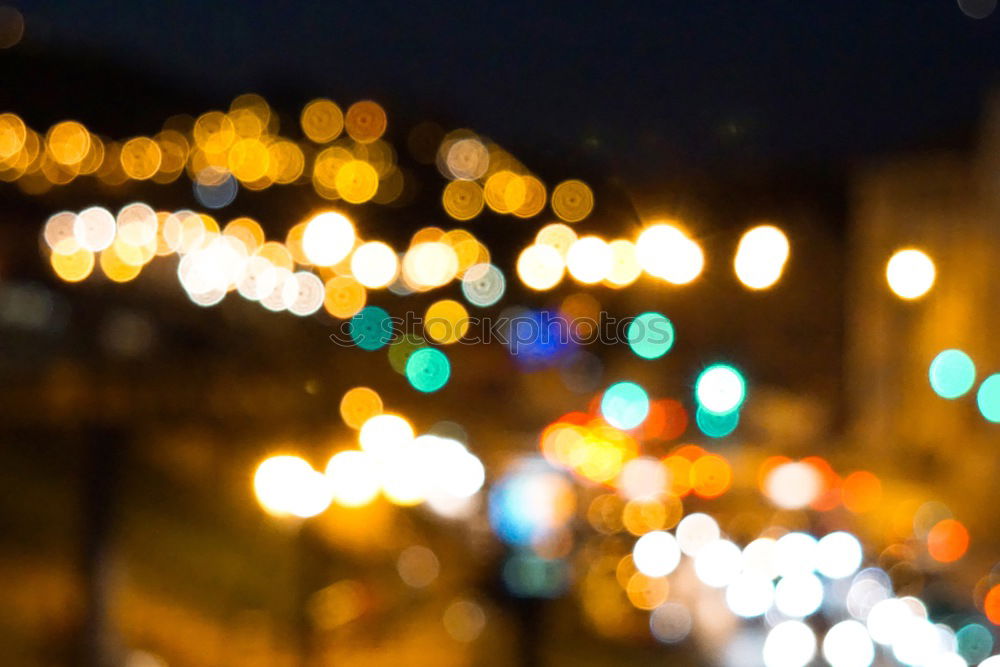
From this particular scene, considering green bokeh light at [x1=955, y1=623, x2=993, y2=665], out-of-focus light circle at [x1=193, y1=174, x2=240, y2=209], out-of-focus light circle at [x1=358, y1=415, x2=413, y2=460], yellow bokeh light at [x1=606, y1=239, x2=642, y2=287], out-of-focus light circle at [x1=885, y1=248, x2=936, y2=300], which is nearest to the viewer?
green bokeh light at [x1=955, y1=623, x2=993, y2=665]

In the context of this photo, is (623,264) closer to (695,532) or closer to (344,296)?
(695,532)

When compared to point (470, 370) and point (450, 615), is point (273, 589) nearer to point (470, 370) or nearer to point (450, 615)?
point (450, 615)

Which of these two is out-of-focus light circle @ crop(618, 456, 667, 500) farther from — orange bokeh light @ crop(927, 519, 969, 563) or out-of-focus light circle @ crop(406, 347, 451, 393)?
out-of-focus light circle @ crop(406, 347, 451, 393)

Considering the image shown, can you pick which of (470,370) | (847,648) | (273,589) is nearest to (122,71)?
(470,370)

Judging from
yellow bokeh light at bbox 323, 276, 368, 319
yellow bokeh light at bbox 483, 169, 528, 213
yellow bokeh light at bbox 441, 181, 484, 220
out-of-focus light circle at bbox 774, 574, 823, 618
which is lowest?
out-of-focus light circle at bbox 774, 574, 823, 618

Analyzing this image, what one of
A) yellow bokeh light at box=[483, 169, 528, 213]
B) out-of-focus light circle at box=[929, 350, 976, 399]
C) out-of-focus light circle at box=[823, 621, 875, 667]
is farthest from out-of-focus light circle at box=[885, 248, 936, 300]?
out-of-focus light circle at box=[823, 621, 875, 667]

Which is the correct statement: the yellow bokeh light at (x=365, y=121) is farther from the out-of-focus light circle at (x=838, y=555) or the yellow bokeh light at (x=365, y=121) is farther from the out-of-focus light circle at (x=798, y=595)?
the out-of-focus light circle at (x=798, y=595)
